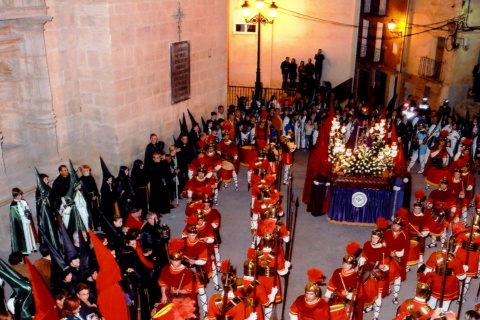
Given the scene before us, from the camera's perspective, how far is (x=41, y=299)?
698 centimetres

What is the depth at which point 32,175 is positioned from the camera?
1224 cm

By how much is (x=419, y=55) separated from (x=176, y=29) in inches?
534

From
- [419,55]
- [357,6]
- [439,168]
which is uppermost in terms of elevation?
[357,6]

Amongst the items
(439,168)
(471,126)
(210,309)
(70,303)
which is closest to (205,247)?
(210,309)

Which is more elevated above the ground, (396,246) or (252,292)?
(252,292)

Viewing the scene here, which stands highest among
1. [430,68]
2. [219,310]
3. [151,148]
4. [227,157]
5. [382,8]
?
[382,8]

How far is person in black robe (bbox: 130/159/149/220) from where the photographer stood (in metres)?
12.2

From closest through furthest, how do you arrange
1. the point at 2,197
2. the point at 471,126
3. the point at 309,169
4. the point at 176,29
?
the point at 2,197, the point at 309,169, the point at 176,29, the point at 471,126

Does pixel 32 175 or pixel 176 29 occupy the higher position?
pixel 176 29

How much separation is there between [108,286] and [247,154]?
858cm

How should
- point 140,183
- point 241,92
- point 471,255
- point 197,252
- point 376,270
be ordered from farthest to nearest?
point 241,92, point 140,183, point 471,255, point 197,252, point 376,270

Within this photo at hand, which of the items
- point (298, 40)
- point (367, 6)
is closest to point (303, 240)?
point (298, 40)

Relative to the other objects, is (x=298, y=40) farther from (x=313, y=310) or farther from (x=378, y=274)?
(x=313, y=310)

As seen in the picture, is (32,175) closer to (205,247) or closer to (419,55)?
(205,247)
